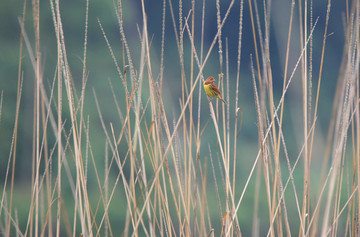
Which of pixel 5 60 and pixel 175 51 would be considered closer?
pixel 5 60

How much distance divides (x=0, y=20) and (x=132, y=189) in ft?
15.4

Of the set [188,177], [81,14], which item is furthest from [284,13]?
[188,177]

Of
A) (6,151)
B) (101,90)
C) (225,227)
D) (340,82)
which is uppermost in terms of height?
(340,82)

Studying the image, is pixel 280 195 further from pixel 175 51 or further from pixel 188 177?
pixel 175 51

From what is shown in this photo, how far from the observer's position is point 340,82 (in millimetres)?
469

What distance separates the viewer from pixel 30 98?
4.56 meters

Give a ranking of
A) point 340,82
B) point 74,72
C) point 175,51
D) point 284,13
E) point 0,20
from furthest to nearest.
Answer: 1. point 284,13
2. point 175,51
3. point 74,72
4. point 0,20
5. point 340,82

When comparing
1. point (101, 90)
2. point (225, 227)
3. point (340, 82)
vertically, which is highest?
point (340, 82)

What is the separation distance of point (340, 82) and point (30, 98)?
175 inches

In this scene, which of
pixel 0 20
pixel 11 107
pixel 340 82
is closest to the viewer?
pixel 340 82

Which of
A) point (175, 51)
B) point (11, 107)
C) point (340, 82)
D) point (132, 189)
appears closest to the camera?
point (340, 82)

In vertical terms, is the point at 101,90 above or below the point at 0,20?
below

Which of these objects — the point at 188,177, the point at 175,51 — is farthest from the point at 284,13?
the point at 188,177

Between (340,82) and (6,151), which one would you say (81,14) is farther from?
(340,82)
